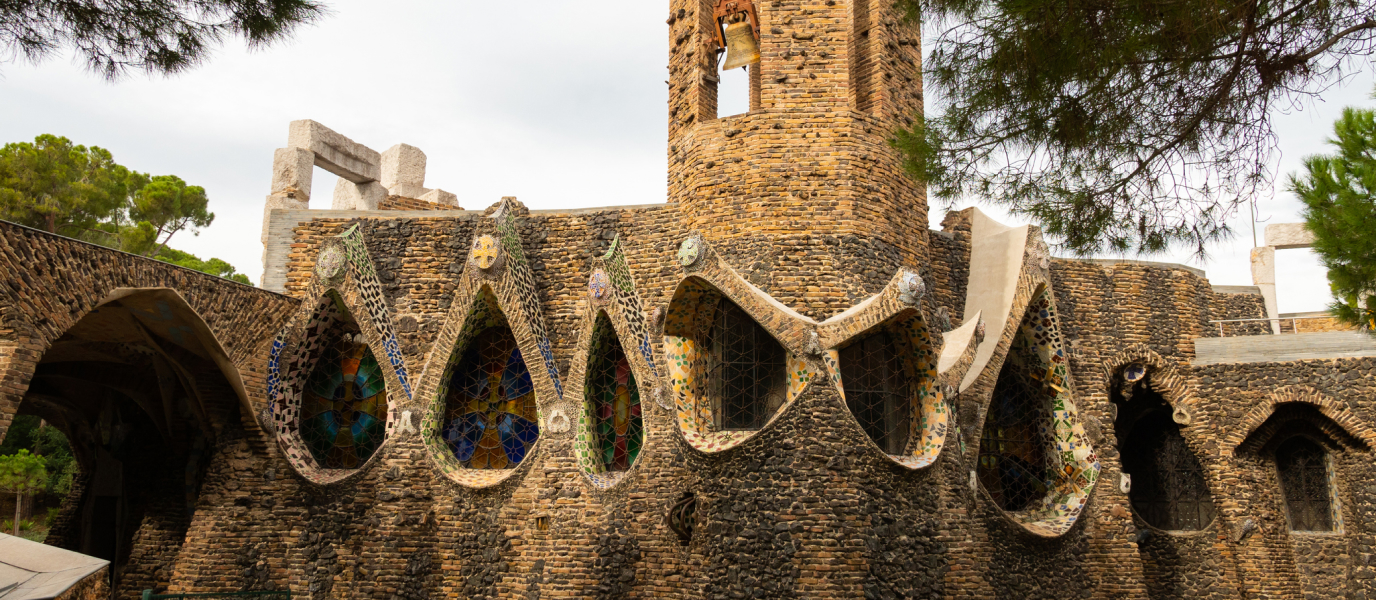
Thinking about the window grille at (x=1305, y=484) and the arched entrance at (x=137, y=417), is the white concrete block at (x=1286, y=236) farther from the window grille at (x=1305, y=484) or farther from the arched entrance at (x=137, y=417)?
the arched entrance at (x=137, y=417)

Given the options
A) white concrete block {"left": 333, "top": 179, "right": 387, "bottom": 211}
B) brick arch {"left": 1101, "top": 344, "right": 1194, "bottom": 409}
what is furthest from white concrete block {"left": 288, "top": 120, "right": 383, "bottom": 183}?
brick arch {"left": 1101, "top": 344, "right": 1194, "bottom": 409}

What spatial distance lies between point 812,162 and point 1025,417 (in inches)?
129

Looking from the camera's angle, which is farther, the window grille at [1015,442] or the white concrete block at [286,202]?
the white concrete block at [286,202]

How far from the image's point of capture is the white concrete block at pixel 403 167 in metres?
12.4

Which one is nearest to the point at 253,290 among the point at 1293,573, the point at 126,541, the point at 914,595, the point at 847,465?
the point at 126,541

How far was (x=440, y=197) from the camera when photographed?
42.7ft

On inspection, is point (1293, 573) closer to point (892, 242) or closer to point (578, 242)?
point (892, 242)

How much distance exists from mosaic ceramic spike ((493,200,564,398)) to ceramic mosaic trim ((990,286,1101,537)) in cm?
403

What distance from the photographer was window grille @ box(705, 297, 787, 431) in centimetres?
753

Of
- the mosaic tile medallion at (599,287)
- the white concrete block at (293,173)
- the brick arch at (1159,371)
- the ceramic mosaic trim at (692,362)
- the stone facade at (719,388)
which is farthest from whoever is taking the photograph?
the white concrete block at (293,173)

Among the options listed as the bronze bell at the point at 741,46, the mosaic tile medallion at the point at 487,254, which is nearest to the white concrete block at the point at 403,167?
the mosaic tile medallion at the point at 487,254

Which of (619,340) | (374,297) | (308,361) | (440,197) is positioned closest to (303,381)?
(308,361)

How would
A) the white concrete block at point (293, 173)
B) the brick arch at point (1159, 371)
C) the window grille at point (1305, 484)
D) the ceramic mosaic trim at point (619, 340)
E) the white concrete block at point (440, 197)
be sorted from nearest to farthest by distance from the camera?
the ceramic mosaic trim at point (619, 340) < the window grille at point (1305, 484) < the brick arch at point (1159, 371) < the white concrete block at point (293, 173) < the white concrete block at point (440, 197)

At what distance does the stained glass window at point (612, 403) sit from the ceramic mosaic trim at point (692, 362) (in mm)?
712
